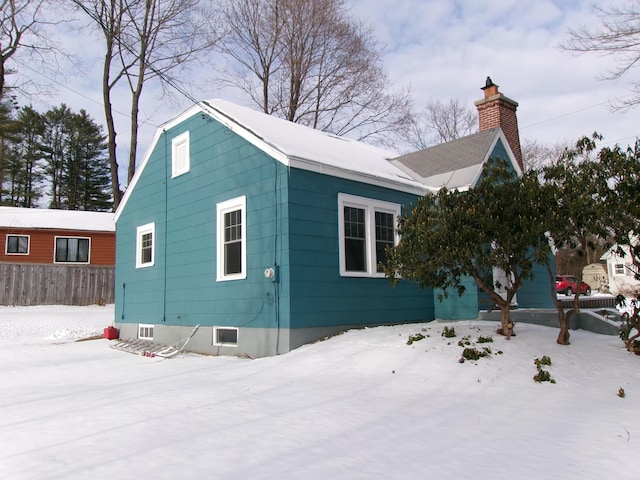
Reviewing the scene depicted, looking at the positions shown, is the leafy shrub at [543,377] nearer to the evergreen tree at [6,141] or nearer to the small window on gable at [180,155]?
the small window on gable at [180,155]

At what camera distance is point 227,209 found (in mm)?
10562

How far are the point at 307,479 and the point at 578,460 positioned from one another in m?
2.22

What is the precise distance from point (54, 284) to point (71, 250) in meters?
4.90

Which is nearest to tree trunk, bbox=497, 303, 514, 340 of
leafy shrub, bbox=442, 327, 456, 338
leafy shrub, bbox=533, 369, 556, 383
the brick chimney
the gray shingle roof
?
leafy shrub, bbox=442, 327, 456, 338

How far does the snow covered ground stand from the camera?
3.82m

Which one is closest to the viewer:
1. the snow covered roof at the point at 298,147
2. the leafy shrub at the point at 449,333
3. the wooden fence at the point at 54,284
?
the leafy shrub at the point at 449,333

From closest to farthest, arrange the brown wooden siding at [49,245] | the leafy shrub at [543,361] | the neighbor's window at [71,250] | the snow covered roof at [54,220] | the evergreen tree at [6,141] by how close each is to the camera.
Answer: the leafy shrub at [543,361]
the brown wooden siding at [49,245]
the snow covered roof at [54,220]
the neighbor's window at [71,250]
the evergreen tree at [6,141]

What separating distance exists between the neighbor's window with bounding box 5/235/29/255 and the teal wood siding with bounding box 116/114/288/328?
12263 mm

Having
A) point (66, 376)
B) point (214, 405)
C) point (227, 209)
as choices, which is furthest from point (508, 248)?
point (66, 376)

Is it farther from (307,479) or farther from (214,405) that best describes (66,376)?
(307,479)

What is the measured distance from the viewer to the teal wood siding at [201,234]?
9352mm

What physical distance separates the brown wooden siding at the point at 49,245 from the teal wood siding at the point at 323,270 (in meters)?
18.7

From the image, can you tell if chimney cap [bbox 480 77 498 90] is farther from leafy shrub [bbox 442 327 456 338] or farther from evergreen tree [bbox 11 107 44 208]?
evergreen tree [bbox 11 107 44 208]

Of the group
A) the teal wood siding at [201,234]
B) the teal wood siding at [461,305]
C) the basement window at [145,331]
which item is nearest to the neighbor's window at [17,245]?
the teal wood siding at [201,234]
